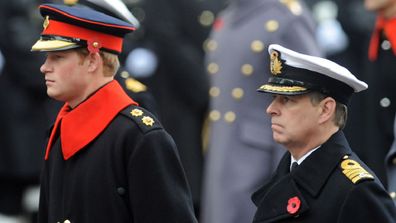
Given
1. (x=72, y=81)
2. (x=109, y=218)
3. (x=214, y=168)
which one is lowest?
(x=214, y=168)

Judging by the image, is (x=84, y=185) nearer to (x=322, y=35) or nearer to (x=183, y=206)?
(x=183, y=206)

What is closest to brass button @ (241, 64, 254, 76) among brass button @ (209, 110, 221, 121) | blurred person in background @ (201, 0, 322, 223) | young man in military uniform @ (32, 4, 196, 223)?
blurred person in background @ (201, 0, 322, 223)

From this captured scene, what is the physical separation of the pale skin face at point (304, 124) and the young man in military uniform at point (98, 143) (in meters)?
0.53

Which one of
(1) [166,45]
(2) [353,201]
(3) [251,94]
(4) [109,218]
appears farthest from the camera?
(1) [166,45]

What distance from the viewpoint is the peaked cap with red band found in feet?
21.3

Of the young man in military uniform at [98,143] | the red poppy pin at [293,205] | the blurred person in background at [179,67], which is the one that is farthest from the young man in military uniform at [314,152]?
the blurred person in background at [179,67]

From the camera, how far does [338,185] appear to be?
19.6ft

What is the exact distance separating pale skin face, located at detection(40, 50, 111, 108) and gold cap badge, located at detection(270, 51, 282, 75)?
783 millimetres

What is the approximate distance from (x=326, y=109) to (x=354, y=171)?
1.10 feet

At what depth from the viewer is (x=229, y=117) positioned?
9164 mm

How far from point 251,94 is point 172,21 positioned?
10.5 ft

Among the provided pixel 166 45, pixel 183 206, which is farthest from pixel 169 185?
pixel 166 45

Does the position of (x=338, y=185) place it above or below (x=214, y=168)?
above

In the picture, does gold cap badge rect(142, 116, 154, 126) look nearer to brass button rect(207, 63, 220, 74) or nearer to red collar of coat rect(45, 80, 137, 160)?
red collar of coat rect(45, 80, 137, 160)
